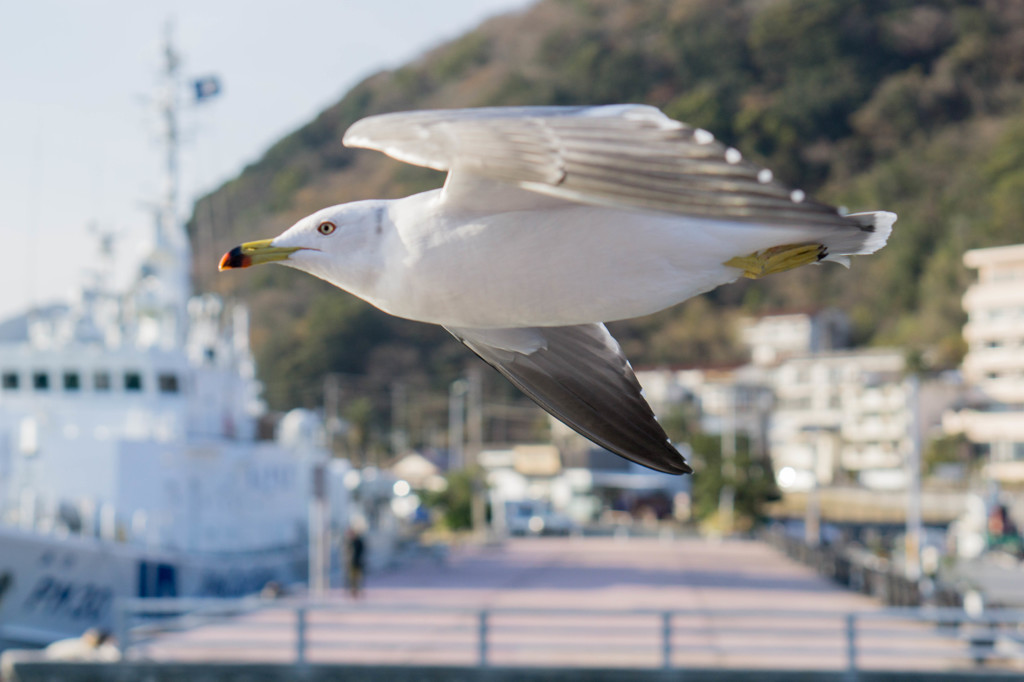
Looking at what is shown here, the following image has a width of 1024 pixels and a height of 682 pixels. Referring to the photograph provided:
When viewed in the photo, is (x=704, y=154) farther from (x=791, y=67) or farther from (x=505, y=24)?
(x=791, y=67)

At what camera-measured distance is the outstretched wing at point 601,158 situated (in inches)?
58.2

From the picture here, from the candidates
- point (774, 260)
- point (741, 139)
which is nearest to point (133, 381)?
point (741, 139)

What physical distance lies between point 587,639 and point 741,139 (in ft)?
20.3

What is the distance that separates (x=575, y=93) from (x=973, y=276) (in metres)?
44.2

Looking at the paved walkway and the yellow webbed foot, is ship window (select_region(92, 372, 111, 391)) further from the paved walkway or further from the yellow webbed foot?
the yellow webbed foot

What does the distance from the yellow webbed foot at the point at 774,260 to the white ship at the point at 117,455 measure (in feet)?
64.7

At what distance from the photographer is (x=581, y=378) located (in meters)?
2.26

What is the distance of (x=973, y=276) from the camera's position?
58031 millimetres

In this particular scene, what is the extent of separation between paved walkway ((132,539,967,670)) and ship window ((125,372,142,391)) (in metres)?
5.85

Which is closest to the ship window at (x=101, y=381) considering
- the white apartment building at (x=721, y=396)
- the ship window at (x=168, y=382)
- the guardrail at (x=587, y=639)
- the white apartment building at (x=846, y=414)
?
the ship window at (x=168, y=382)

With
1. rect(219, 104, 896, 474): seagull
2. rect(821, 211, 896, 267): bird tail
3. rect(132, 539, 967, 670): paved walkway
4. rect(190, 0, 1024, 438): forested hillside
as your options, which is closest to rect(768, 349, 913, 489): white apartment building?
rect(190, 0, 1024, 438): forested hillside

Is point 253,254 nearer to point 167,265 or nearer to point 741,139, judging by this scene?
point 741,139

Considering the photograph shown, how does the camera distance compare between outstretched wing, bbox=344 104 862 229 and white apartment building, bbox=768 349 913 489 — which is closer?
outstretched wing, bbox=344 104 862 229

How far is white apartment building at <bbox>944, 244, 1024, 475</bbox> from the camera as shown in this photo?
43.4 metres
